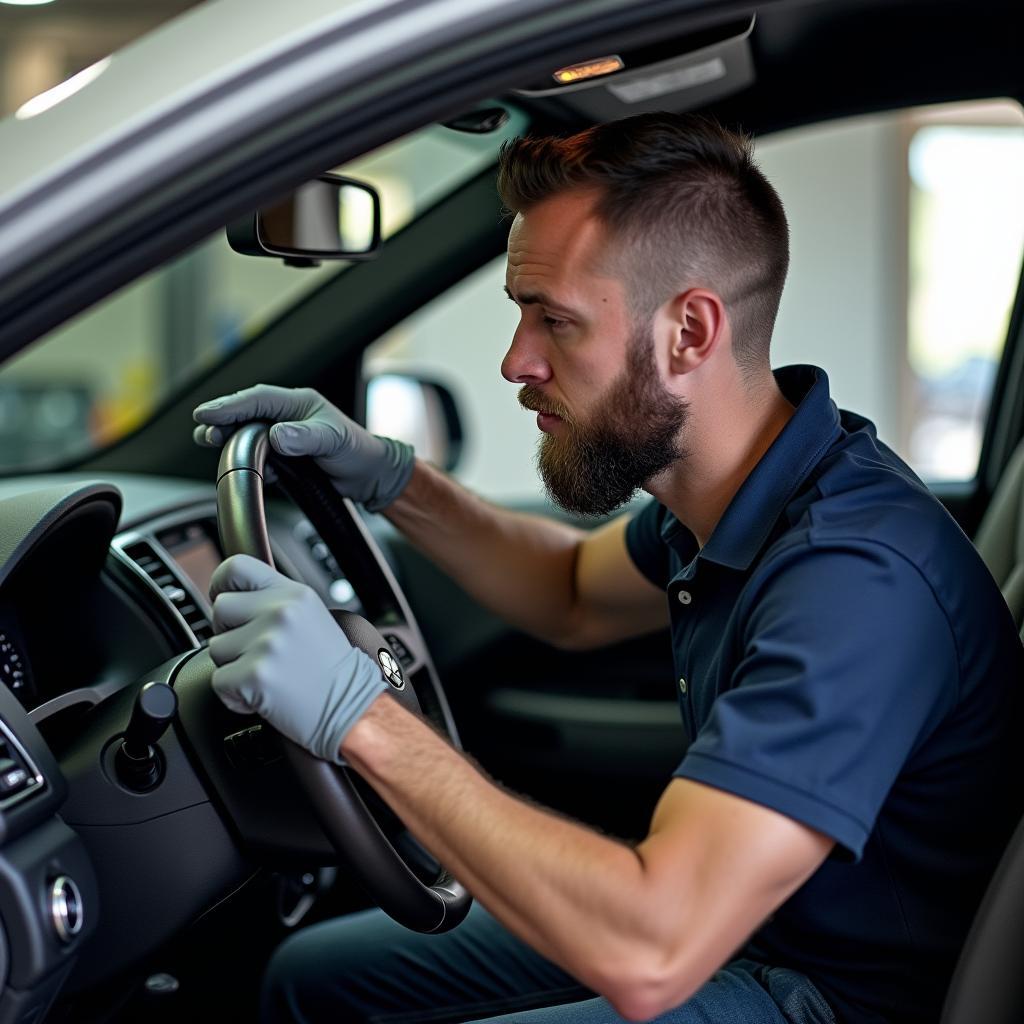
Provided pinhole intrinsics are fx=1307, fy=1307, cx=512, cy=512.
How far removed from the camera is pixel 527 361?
1316mm

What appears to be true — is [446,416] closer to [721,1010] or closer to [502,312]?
[721,1010]

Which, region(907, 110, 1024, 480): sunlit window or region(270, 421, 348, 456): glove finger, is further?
region(907, 110, 1024, 480): sunlit window

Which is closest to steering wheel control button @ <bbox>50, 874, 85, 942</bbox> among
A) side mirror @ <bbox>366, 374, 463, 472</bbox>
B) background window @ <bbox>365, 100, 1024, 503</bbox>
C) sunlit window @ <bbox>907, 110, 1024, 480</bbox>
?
side mirror @ <bbox>366, 374, 463, 472</bbox>

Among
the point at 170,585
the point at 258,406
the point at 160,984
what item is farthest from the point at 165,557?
the point at 160,984

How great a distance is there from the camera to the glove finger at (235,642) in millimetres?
1041

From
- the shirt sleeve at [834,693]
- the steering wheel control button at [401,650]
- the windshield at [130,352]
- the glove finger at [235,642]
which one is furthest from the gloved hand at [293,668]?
the windshield at [130,352]

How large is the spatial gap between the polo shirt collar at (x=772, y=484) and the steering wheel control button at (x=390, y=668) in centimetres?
32

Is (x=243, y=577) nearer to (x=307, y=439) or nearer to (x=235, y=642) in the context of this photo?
(x=235, y=642)

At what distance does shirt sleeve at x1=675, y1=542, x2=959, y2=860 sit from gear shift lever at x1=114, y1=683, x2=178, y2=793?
1.48 feet

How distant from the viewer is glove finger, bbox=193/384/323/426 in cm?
139

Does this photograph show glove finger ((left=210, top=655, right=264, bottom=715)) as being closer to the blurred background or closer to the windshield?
the blurred background

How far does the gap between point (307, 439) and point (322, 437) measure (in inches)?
1.7

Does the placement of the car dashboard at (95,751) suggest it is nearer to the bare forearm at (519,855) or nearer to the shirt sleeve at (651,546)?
the bare forearm at (519,855)

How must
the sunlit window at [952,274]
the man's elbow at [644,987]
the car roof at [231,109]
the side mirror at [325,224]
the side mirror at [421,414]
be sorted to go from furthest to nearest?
the sunlit window at [952,274] → the side mirror at [421,414] → the side mirror at [325,224] → the man's elbow at [644,987] → the car roof at [231,109]
